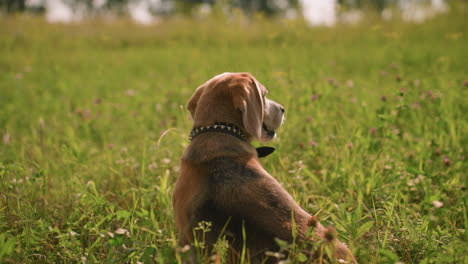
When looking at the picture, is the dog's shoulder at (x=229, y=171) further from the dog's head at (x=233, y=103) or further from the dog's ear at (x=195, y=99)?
the dog's ear at (x=195, y=99)

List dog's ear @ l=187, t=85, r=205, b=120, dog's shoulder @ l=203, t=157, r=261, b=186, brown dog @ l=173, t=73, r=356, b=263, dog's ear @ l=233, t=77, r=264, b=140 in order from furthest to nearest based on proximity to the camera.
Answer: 1. dog's ear @ l=187, t=85, r=205, b=120
2. dog's ear @ l=233, t=77, r=264, b=140
3. dog's shoulder @ l=203, t=157, r=261, b=186
4. brown dog @ l=173, t=73, r=356, b=263

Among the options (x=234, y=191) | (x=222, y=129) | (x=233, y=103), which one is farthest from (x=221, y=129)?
(x=234, y=191)

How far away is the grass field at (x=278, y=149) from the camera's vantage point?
2260mm

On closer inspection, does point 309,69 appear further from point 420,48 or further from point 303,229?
point 303,229

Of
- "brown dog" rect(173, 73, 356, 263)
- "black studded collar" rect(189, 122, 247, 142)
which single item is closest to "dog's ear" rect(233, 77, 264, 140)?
"brown dog" rect(173, 73, 356, 263)

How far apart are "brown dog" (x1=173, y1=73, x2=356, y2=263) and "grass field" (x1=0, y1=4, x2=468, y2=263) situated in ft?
0.69

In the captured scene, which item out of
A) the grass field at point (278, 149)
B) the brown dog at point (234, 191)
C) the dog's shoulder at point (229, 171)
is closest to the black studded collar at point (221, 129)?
the brown dog at point (234, 191)

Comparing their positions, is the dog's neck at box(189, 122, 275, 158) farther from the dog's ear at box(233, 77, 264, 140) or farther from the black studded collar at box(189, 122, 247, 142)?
the dog's ear at box(233, 77, 264, 140)

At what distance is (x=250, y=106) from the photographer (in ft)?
7.38

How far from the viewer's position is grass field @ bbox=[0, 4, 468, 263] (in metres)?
2.26

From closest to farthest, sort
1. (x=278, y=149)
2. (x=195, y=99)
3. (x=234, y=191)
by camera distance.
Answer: (x=234, y=191) → (x=195, y=99) → (x=278, y=149)

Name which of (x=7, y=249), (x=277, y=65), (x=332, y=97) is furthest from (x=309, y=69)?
(x=7, y=249)

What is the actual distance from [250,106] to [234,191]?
0.61 m

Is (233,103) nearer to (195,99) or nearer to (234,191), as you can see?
(195,99)
